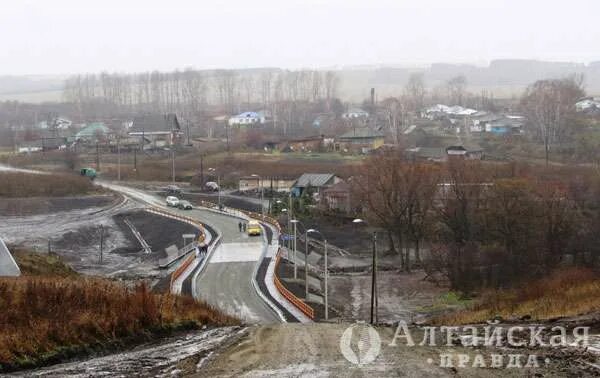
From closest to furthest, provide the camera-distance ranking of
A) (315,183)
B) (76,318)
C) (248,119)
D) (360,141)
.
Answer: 1. (76,318)
2. (315,183)
3. (360,141)
4. (248,119)

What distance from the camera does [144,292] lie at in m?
13.7

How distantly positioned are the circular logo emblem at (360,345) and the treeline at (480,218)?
1674 cm

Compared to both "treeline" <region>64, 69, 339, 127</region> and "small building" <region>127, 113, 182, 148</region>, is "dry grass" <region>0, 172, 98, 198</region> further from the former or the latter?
"treeline" <region>64, 69, 339, 127</region>

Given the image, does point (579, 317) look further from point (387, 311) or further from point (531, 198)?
point (531, 198)

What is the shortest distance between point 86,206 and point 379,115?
64.3 meters

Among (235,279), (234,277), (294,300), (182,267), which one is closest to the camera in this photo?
(294,300)

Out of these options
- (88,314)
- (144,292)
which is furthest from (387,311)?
(88,314)

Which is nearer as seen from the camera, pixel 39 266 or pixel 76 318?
pixel 76 318

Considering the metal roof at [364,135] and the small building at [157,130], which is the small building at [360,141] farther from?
the small building at [157,130]

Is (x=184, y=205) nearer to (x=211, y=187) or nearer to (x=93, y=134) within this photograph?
(x=211, y=187)

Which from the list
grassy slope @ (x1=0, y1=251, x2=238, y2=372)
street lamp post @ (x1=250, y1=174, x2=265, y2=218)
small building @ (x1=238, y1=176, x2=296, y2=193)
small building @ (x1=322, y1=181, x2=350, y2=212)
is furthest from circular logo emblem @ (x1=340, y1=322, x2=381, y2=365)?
small building @ (x1=238, y1=176, x2=296, y2=193)

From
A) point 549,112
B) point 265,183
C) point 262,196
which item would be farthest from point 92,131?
point 262,196

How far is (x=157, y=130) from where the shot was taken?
285 ft

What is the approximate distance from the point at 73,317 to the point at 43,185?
47669 millimetres
